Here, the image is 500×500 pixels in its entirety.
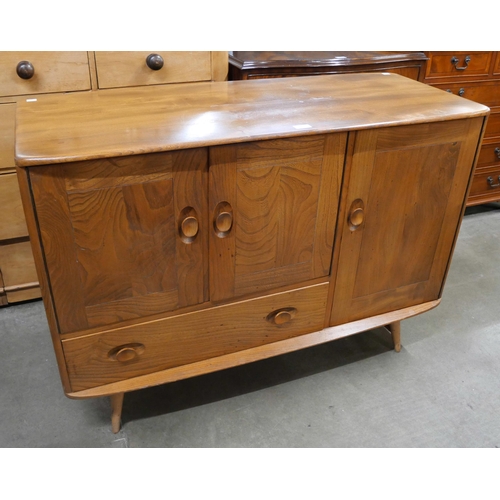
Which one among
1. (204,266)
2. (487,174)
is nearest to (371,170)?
(204,266)

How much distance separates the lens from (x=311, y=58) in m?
1.77

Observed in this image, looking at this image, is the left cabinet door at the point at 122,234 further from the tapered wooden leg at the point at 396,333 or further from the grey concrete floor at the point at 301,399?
the tapered wooden leg at the point at 396,333

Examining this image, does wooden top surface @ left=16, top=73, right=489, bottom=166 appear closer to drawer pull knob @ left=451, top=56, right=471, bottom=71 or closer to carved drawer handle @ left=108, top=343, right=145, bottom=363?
carved drawer handle @ left=108, top=343, right=145, bottom=363

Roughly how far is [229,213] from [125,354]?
0.41 m

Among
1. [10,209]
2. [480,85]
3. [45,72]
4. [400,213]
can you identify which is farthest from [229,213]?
[480,85]

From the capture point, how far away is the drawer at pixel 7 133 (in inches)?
59.7

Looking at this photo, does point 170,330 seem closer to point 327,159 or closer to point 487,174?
point 327,159

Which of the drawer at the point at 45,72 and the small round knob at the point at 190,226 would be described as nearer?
the small round knob at the point at 190,226

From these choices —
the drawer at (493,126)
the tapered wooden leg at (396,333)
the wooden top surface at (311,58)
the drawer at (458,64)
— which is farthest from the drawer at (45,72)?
the drawer at (493,126)

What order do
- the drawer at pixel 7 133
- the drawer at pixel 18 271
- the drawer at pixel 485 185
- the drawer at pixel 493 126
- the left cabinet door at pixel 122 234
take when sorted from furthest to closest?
the drawer at pixel 485 185 < the drawer at pixel 493 126 < the drawer at pixel 18 271 < the drawer at pixel 7 133 < the left cabinet door at pixel 122 234

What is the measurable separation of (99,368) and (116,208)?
0.41 meters

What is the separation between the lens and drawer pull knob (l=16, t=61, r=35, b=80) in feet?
4.82

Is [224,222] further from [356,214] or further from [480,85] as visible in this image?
[480,85]

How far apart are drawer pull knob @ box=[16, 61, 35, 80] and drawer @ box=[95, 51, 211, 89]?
0.18 metres
